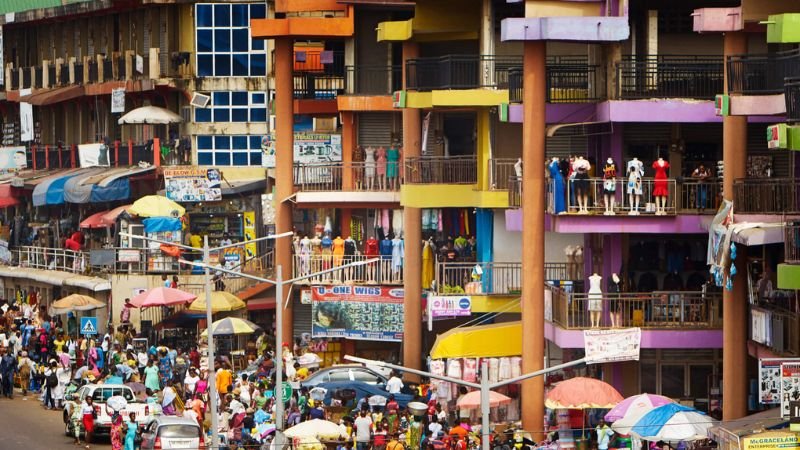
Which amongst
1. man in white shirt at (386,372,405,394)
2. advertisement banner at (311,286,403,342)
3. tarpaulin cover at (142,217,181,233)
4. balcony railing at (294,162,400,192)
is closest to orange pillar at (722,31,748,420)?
man in white shirt at (386,372,405,394)

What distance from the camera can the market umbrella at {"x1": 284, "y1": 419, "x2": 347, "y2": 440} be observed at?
54.7 metres

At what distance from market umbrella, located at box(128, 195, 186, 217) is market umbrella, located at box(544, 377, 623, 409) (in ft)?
84.3

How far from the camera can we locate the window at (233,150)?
87.1m

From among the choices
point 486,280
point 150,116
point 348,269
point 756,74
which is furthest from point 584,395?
point 150,116

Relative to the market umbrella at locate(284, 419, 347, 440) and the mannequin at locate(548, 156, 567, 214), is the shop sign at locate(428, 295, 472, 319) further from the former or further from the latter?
the market umbrella at locate(284, 419, 347, 440)

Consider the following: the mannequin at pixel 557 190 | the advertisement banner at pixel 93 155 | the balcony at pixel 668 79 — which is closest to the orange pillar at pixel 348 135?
the balcony at pixel 668 79

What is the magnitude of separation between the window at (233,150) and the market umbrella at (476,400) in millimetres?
30327

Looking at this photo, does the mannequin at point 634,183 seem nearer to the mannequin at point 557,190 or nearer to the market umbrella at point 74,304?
the mannequin at point 557,190

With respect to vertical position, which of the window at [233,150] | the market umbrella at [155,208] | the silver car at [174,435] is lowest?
the silver car at [174,435]

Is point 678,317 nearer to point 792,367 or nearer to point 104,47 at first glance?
point 792,367

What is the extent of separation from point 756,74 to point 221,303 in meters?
24.3

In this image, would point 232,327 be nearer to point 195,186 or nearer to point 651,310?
point 651,310

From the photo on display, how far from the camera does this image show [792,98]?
47562 mm

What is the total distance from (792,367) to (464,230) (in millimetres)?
20849
